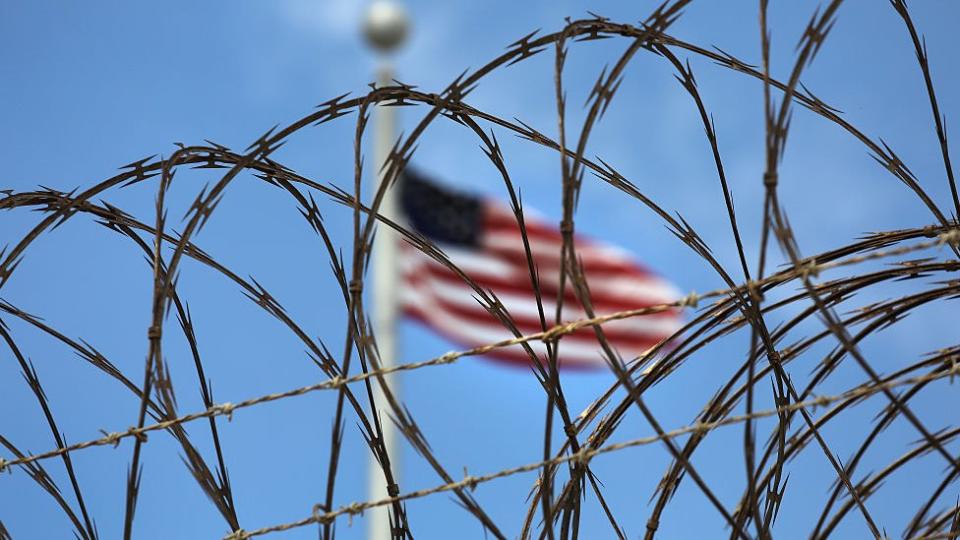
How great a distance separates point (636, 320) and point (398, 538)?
12.8m

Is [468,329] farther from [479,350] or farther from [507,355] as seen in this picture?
[479,350]

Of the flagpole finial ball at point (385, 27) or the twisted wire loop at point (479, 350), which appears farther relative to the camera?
the flagpole finial ball at point (385, 27)

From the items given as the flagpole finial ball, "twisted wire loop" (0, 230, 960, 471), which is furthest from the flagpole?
"twisted wire loop" (0, 230, 960, 471)

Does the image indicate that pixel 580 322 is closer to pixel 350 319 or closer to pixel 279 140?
pixel 350 319

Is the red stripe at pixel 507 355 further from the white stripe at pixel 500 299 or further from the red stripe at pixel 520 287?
the red stripe at pixel 520 287

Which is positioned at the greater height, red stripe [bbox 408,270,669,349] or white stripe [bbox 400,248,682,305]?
white stripe [bbox 400,248,682,305]

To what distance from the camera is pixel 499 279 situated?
16.2 metres

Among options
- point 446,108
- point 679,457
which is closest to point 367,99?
point 446,108

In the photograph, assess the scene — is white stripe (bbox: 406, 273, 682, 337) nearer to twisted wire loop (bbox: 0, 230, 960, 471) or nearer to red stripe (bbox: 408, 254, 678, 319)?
red stripe (bbox: 408, 254, 678, 319)

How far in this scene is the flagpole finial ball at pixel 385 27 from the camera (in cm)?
1631

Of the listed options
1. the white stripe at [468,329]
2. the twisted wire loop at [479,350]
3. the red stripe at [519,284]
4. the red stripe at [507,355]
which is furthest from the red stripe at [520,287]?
the twisted wire loop at [479,350]

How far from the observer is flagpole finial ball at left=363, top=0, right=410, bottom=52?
16.3 meters

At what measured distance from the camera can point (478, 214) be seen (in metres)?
16.4

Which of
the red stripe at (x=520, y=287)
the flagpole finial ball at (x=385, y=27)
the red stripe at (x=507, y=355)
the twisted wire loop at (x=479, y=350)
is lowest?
the twisted wire loop at (x=479, y=350)
